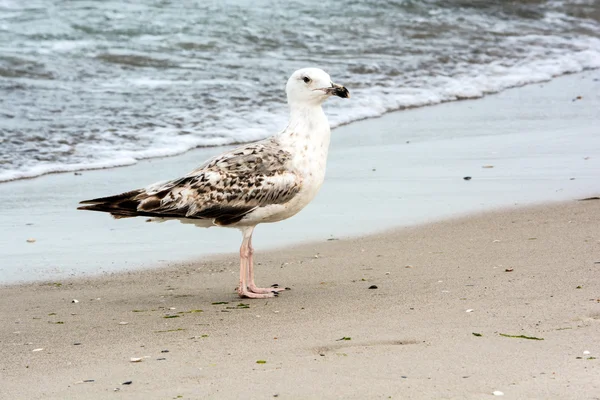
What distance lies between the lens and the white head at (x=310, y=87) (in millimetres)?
6102

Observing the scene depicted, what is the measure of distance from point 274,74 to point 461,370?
1019 centimetres

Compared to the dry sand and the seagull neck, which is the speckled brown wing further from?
the dry sand

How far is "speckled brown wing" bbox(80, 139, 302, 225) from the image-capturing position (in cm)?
582

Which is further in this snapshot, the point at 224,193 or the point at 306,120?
the point at 306,120

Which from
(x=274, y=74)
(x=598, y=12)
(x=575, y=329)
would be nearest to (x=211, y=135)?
(x=274, y=74)

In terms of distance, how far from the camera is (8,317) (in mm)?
5301

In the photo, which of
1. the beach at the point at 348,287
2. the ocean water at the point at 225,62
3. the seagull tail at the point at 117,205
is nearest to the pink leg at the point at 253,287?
the beach at the point at 348,287

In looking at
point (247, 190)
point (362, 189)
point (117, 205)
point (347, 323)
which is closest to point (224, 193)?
point (247, 190)

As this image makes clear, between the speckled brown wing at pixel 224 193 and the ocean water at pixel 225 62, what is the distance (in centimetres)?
331

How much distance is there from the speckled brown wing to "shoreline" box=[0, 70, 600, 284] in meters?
0.65

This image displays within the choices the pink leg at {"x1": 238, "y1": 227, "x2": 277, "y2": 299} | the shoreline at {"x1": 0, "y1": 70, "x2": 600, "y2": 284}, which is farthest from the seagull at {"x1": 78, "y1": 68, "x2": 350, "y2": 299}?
the shoreline at {"x1": 0, "y1": 70, "x2": 600, "y2": 284}

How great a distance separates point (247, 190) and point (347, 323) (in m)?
1.30

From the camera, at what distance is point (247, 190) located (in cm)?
586

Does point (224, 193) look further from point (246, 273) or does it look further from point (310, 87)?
point (310, 87)
